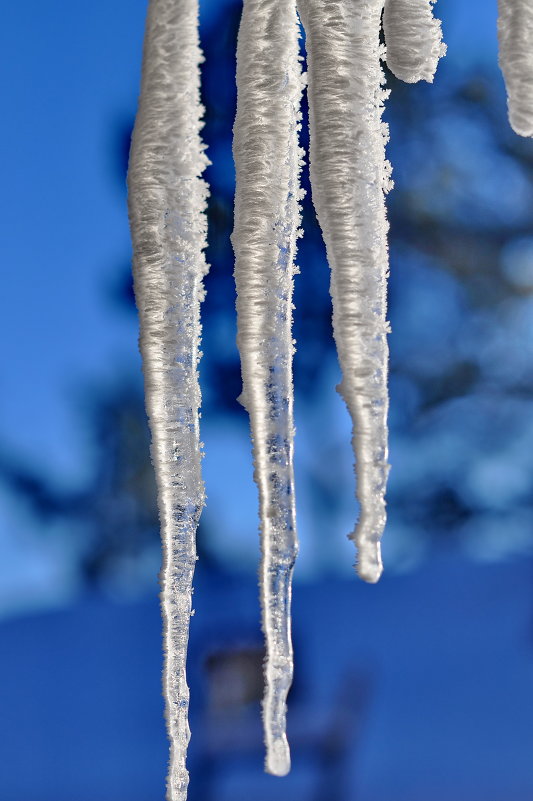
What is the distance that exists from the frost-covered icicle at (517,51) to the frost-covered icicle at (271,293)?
0.11 metres

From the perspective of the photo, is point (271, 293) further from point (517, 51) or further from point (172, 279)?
point (517, 51)

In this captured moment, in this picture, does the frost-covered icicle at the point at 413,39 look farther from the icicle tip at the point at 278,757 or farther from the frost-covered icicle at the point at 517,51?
the icicle tip at the point at 278,757

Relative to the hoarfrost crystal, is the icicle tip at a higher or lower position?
lower

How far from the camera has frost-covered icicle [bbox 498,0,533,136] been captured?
393 millimetres

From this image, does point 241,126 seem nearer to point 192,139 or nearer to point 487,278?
point 192,139

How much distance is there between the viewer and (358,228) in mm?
346

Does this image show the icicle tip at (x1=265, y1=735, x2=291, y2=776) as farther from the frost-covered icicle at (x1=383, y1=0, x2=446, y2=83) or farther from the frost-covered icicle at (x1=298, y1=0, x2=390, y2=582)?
the frost-covered icicle at (x1=383, y1=0, x2=446, y2=83)

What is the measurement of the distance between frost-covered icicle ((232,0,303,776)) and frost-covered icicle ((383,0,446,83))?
0.20 feet

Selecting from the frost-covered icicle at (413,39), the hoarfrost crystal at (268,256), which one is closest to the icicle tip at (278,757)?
the hoarfrost crystal at (268,256)

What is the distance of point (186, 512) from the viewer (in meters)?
0.37

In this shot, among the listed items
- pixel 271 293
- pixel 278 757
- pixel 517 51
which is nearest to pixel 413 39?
pixel 517 51

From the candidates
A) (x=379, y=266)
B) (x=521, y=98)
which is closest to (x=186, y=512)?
(x=379, y=266)

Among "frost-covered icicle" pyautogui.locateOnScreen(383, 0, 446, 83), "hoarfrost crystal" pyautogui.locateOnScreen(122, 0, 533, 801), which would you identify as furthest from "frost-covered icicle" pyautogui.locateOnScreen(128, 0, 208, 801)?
"frost-covered icicle" pyautogui.locateOnScreen(383, 0, 446, 83)

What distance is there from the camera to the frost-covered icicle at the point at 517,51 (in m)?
0.39
